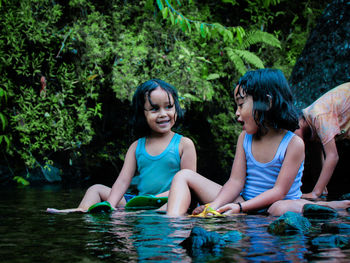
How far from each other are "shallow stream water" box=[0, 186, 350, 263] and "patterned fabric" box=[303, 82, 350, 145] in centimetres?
200

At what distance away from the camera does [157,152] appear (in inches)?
156

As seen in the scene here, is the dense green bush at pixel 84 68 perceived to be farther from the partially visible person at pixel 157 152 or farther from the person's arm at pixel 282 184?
the person's arm at pixel 282 184

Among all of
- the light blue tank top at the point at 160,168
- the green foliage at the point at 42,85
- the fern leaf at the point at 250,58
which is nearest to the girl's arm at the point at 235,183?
the light blue tank top at the point at 160,168

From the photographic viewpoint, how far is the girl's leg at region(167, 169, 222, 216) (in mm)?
2977

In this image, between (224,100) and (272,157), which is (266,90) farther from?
(224,100)

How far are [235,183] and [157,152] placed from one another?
37.6 inches

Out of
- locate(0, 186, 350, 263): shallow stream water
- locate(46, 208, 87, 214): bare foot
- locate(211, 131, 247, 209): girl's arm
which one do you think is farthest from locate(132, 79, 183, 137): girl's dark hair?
locate(0, 186, 350, 263): shallow stream water

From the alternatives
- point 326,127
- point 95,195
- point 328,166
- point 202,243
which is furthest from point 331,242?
point 326,127

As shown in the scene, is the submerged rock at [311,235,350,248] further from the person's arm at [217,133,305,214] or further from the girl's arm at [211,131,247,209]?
the girl's arm at [211,131,247,209]

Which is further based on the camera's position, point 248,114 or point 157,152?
point 157,152

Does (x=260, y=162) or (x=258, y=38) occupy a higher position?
(x=258, y=38)

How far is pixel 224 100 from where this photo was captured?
8359mm

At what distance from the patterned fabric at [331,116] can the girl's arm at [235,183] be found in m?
1.72

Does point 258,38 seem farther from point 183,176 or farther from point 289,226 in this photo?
point 289,226
